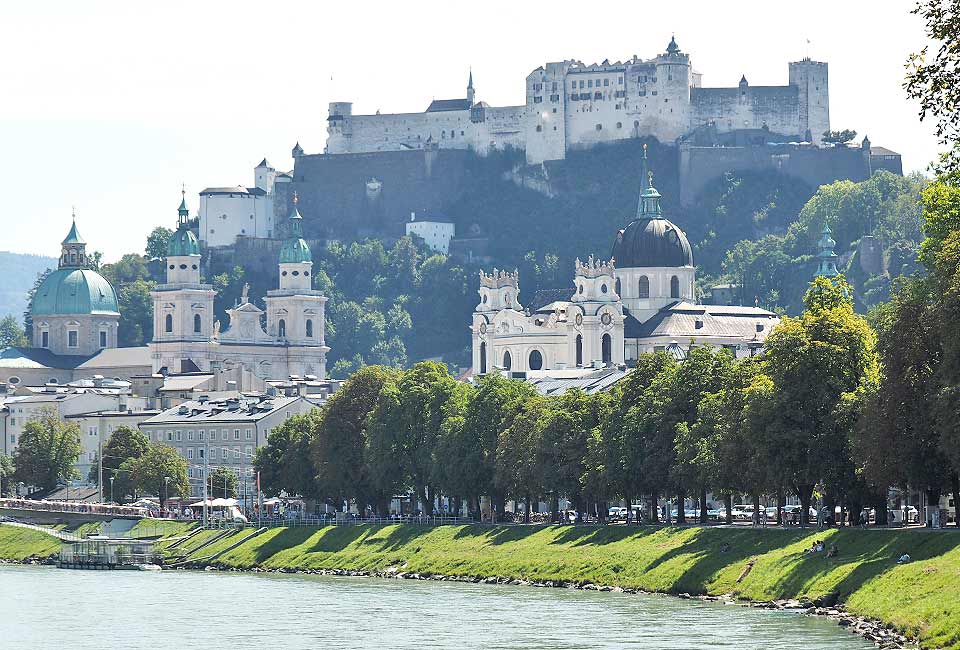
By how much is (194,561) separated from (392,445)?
9654 millimetres

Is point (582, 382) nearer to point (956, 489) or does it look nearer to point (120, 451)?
point (120, 451)

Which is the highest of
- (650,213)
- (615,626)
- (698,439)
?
(650,213)

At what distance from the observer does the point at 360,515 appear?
111m

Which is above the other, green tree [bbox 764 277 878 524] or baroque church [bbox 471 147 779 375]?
baroque church [bbox 471 147 779 375]

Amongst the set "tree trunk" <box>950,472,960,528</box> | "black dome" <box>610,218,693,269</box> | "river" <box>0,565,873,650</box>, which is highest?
"black dome" <box>610,218,693,269</box>

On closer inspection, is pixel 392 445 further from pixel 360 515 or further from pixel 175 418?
pixel 175 418

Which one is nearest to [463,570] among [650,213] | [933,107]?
[933,107]

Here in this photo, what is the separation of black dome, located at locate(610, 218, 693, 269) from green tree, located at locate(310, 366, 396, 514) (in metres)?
69.8

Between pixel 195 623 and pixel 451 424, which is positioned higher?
pixel 451 424

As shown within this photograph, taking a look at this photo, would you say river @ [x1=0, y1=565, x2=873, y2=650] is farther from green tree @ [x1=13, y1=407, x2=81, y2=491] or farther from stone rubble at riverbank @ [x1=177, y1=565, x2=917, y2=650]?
green tree @ [x1=13, y1=407, x2=81, y2=491]

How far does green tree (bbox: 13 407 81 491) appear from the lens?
139 metres

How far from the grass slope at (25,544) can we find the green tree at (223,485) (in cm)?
1461

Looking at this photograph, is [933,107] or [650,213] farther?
[650,213]

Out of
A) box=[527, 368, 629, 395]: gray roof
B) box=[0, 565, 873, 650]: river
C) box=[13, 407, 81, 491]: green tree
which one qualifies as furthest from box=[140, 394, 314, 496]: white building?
box=[0, 565, 873, 650]: river
